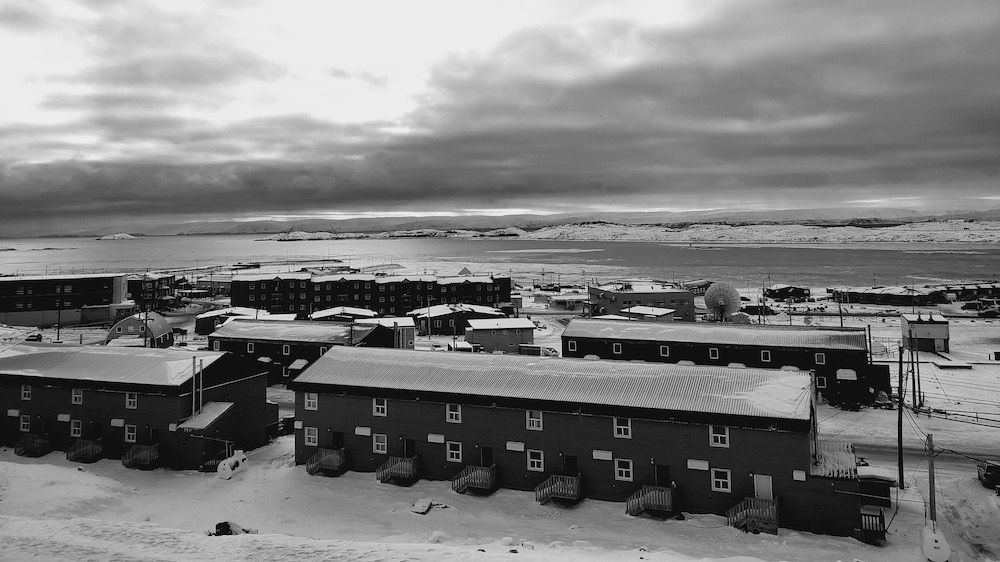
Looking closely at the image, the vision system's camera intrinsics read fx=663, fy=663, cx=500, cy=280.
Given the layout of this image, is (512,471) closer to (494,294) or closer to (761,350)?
(761,350)

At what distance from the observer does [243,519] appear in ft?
79.3

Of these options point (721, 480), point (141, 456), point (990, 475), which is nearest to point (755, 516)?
point (721, 480)

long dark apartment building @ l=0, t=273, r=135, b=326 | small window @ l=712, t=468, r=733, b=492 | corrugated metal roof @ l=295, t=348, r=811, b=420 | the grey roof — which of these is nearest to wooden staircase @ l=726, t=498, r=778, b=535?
small window @ l=712, t=468, r=733, b=492

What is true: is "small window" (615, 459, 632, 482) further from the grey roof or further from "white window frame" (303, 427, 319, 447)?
the grey roof

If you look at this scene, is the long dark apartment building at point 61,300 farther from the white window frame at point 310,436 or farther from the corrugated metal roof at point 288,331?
the white window frame at point 310,436

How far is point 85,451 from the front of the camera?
100 ft

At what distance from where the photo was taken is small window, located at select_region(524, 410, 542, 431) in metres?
26.9

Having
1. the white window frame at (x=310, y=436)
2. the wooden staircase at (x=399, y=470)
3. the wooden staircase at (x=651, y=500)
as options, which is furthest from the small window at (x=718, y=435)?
the white window frame at (x=310, y=436)

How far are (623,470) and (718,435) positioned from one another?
12.6 ft

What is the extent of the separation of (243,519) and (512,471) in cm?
1030

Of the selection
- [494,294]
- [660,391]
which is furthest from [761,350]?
[494,294]

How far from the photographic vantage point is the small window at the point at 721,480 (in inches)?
953

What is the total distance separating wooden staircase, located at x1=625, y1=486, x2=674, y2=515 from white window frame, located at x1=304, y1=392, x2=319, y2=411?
47.2ft

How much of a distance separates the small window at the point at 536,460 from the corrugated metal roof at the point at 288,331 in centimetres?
2507
